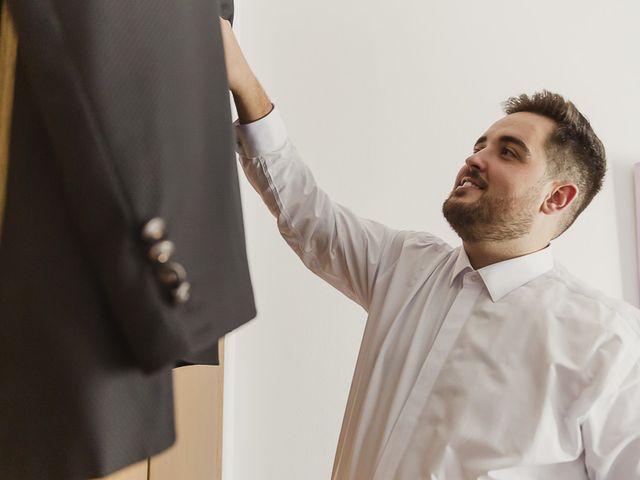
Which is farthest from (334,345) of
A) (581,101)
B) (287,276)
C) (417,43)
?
(581,101)

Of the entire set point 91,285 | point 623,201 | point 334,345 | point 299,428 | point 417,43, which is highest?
point 417,43

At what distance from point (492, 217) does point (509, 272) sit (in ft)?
0.40

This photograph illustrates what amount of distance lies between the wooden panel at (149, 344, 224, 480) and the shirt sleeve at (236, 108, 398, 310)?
38cm

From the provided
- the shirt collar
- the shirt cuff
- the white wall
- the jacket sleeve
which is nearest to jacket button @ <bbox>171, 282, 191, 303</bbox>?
the jacket sleeve

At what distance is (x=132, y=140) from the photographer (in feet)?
1.18

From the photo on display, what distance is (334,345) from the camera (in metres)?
2.08

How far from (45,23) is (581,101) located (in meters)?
2.27

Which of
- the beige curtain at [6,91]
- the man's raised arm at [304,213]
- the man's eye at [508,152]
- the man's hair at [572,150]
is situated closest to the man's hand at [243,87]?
the man's raised arm at [304,213]

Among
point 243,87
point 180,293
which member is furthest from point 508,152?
point 180,293

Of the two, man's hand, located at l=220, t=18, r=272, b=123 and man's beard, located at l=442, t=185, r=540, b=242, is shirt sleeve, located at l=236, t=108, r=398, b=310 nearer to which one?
man's hand, located at l=220, t=18, r=272, b=123

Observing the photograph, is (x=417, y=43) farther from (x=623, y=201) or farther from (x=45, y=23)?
(x=45, y=23)

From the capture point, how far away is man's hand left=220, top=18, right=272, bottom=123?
0.86 meters

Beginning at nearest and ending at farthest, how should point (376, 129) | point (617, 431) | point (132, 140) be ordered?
1. point (132, 140)
2. point (617, 431)
3. point (376, 129)

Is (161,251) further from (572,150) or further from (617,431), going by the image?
(572,150)
